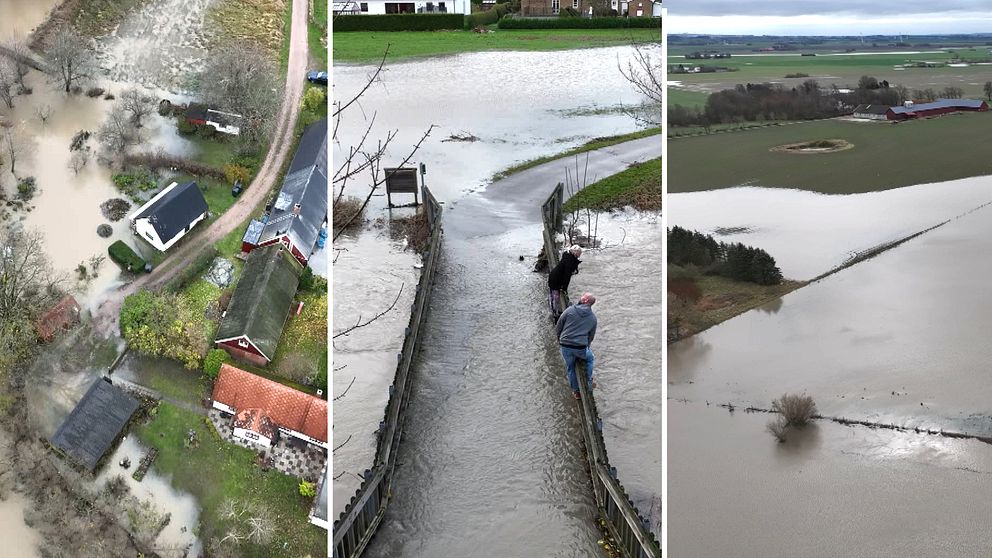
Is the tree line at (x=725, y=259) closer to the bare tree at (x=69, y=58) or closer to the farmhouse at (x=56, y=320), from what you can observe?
the farmhouse at (x=56, y=320)

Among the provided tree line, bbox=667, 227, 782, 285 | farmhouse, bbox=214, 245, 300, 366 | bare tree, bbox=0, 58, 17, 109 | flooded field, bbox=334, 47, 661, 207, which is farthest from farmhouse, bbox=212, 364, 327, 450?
tree line, bbox=667, 227, 782, 285

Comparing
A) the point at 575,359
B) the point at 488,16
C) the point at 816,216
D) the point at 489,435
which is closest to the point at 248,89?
the point at 489,435

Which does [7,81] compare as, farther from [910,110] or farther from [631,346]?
[910,110]

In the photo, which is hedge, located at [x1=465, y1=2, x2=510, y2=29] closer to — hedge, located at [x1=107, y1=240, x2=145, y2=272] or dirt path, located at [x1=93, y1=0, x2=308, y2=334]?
dirt path, located at [x1=93, y1=0, x2=308, y2=334]

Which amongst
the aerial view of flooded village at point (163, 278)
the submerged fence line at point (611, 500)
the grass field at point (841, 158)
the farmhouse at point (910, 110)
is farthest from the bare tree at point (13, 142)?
the farmhouse at point (910, 110)

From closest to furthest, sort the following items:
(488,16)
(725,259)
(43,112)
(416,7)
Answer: (43,112) → (725,259) → (416,7) → (488,16)

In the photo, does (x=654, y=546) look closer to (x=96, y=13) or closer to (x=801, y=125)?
(x=96, y=13)
